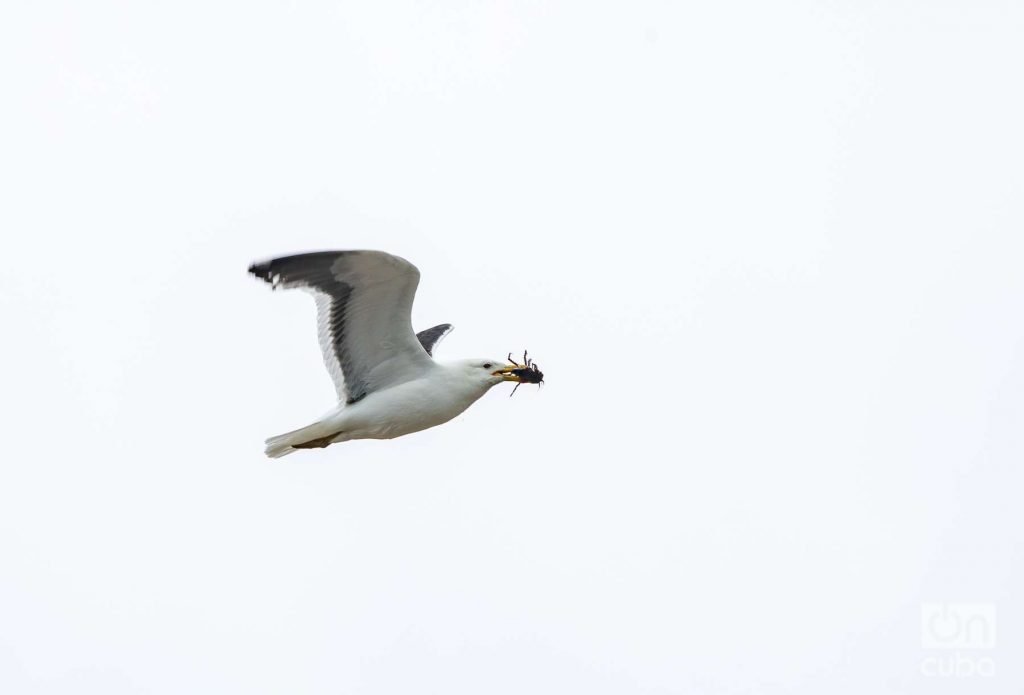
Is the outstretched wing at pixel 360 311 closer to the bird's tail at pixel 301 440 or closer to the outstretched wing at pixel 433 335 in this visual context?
the bird's tail at pixel 301 440

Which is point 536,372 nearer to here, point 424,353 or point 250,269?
point 424,353

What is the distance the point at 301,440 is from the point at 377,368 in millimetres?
951

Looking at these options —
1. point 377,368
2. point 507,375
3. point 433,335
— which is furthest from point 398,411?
point 433,335

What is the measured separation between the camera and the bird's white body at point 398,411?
19.0m

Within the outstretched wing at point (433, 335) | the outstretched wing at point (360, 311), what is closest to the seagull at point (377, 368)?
the outstretched wing at point (360, 311)

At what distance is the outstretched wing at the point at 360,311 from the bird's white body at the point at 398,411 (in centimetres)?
17

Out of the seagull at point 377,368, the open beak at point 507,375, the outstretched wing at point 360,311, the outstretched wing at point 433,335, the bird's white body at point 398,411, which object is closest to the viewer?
the outstretched wing at point 360,311

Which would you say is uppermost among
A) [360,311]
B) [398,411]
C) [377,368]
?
[360,311]

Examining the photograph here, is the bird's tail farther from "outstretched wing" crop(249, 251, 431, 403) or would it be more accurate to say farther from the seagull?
"outstretched wing" crop(249, 251, 431, 403)

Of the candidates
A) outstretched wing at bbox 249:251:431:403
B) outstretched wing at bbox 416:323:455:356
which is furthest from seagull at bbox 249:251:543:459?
outstretched wing at bbox 416:323:455:356

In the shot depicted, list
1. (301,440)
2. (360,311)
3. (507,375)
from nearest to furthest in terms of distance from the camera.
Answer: (360,311) < (301,440) < (507,375)

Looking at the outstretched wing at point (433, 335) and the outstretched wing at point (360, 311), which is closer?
the outstretched wing at point (360, 311)

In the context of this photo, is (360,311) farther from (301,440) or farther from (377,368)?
(301,440)

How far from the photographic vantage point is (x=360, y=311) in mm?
18812
